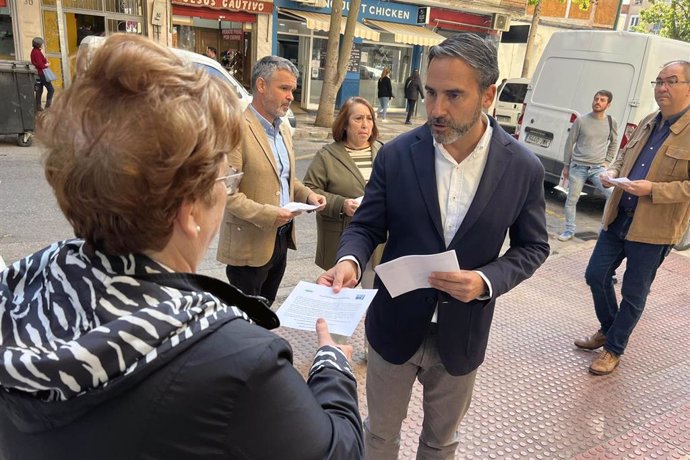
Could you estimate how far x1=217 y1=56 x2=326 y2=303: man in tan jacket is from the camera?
9.66 feet

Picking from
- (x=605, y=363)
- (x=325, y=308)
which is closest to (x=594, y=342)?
(x=605, y=363)

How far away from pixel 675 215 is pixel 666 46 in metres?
5.10

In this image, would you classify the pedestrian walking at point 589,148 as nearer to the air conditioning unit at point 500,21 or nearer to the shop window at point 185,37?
the shop window at point 185,37

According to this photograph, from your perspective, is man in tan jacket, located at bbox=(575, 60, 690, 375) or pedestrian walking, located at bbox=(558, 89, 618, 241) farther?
pedestrian walking, located at bbox=(558, 89, 618, 241)

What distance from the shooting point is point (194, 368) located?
2.89 feet

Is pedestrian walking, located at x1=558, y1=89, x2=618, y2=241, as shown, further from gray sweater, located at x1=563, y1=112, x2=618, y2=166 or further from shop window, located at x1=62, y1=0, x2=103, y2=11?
shop window, located at x1=62, y1=0, x2=103, y2=11

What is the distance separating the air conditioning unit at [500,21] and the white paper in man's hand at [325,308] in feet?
69.1

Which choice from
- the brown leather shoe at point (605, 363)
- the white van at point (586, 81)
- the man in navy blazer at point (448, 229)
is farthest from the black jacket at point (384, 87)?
the man in navy blazer at point (448, 229)

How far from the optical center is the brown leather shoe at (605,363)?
3.74 meters

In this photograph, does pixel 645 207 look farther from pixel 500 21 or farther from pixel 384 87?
pixel 500 21

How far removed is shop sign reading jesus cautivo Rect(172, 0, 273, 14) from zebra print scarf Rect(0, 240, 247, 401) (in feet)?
50.4

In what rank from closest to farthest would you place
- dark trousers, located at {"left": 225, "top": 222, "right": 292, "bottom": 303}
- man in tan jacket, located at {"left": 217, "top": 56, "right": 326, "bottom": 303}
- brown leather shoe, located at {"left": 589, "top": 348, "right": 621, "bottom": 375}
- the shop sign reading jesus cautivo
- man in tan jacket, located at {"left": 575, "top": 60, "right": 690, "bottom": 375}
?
man in tan jacket, located at {"left": 217, "top": 56, "right": 326, "bottom": 303} < dark trousers, located at {"left": 225, "top": 222, "right": 292, "bottom": 303} < man in tan jacket, located at {"left": 575, "top": 60, "right": 690, "bottom": 375} < brown leather shoe, located at {"left": 589, "top": 348, "right": 621, "bottom": 375} < the shop sign reading jesus cautivo

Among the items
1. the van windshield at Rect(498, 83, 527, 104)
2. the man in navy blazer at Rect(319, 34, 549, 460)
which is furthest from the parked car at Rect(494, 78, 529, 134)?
the man in navy blazer at Rect(319, 34, 549, 460)

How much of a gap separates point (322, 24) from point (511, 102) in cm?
613
